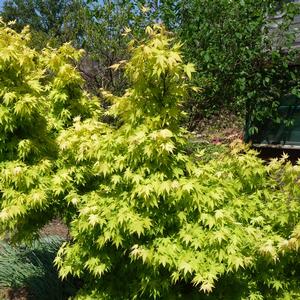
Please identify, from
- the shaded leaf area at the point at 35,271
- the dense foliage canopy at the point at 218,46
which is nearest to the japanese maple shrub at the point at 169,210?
the shaded leaf area at the point at 35,271

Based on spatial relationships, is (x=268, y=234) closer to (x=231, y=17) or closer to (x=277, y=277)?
(x=277, y=277)

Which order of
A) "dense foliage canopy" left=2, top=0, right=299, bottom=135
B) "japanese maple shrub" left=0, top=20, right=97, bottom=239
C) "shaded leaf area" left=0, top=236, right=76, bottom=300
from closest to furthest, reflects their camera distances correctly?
"japanese maple shrub" left=0, top=20, right=97, bottom=239 < "shaded leaf area" left=0, top=236, right=76, bottom=300 < "dense foliage canopy" left=2, top=0, right=299, bottom=135

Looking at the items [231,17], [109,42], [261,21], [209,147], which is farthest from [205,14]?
→ [209,147]

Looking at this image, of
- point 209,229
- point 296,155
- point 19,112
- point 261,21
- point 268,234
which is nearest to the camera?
point 209,229

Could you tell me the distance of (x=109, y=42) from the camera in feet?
30.5

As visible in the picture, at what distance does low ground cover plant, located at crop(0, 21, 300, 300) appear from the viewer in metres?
3.55

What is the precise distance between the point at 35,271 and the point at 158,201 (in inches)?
130

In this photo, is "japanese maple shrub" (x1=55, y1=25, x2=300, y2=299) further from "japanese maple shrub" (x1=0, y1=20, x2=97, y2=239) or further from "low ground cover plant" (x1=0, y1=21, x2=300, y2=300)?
"japanese maple shrub" (x1=0, y1=20, x2=97, y2=239)

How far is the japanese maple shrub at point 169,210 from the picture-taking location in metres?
3.54

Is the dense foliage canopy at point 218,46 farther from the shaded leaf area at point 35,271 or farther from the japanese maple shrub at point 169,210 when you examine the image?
the japanese maple shrub at point 169,210

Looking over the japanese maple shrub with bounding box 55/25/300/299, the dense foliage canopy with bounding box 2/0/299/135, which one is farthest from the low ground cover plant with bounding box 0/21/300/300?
the dense foliage canopy with bounding box 2/0/299/135

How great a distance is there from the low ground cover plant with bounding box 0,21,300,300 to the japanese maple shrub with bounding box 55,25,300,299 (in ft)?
0.04

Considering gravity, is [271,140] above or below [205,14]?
below

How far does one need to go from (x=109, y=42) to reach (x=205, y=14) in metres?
2.38
